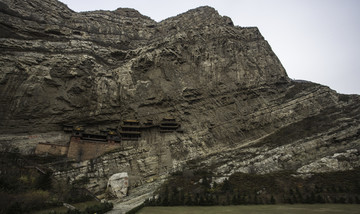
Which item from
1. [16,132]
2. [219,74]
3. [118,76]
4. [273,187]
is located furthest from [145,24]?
[273,187]

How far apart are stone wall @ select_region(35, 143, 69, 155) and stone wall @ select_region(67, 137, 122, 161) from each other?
0.74 meters

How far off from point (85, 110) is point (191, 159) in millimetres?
16718

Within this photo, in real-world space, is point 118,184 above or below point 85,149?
below

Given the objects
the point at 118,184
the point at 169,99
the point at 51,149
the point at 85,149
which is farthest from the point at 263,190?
the point at 51,149

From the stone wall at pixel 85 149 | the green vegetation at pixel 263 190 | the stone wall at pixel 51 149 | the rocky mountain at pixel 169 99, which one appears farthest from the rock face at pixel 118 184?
the stone wall at pixel 51 149

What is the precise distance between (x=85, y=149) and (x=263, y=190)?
2127 centimetres

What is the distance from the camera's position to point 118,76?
35.0 metres

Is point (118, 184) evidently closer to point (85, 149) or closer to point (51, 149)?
point (85, 149)

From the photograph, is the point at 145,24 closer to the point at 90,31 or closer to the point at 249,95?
the point at 90,31

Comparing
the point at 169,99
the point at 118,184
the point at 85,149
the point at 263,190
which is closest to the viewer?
the point at 263,190

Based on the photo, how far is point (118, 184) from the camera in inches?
904

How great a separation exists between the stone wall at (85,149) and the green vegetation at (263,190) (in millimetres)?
11102

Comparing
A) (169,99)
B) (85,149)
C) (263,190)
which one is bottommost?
(263,190)

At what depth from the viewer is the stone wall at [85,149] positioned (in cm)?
2652
